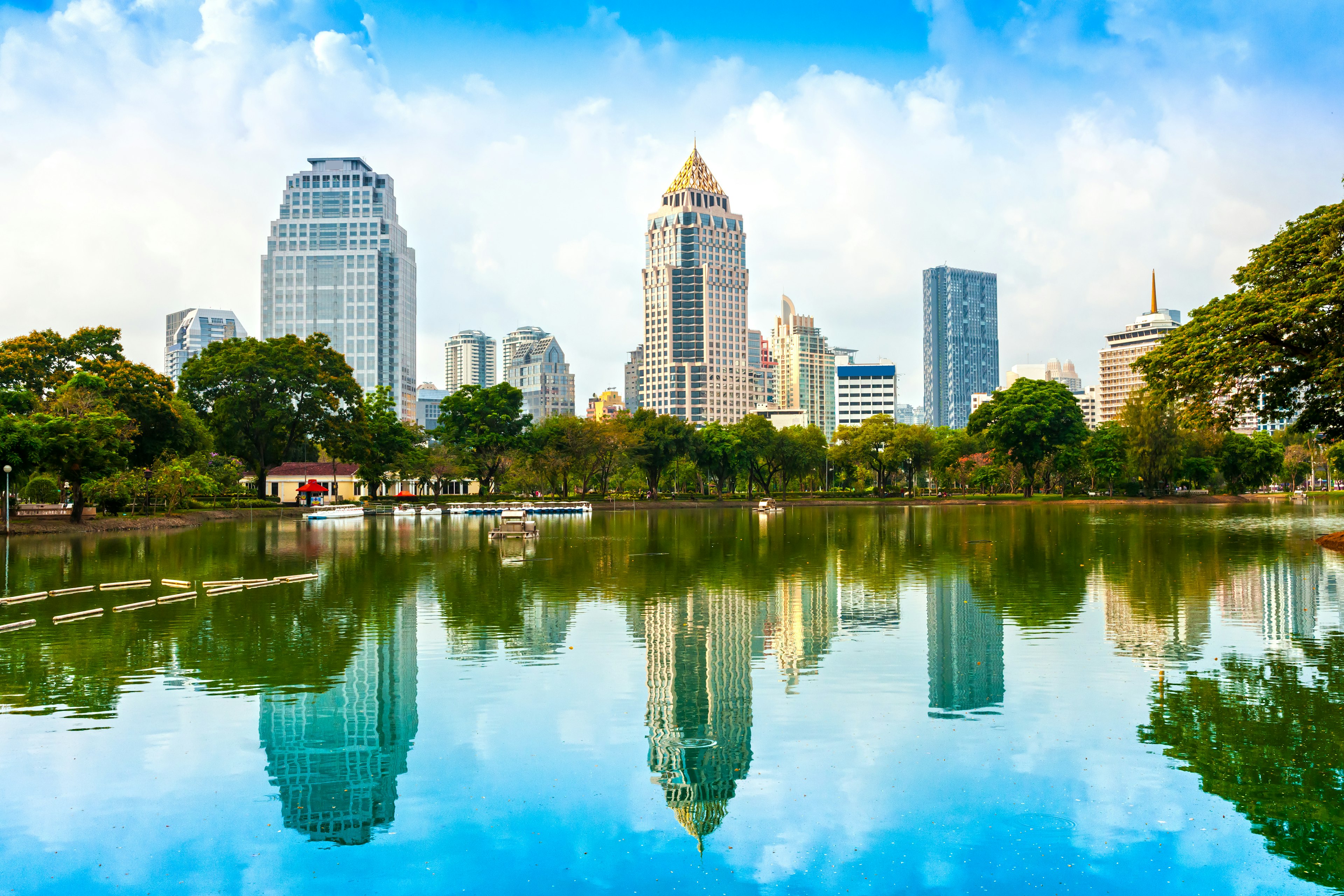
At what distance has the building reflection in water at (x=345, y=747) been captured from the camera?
8359 millimetres

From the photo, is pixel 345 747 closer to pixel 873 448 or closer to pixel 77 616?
pixel 77 616

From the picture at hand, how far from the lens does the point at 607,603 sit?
2048cm

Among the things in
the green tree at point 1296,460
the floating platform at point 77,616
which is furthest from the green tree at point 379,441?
the green tree at point 1296,460

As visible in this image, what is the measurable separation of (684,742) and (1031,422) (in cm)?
8365

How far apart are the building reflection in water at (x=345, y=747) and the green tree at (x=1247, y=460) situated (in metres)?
102

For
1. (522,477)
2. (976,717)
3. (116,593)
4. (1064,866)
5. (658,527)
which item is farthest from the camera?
(522,477)

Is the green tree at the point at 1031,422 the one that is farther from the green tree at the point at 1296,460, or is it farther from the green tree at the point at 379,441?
the green tree at the point at 379,441

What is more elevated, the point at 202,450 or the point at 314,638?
the point at 202,450

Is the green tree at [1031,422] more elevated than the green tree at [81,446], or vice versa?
the green tree at [1031,422]

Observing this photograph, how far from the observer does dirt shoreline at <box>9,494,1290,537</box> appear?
5066cm

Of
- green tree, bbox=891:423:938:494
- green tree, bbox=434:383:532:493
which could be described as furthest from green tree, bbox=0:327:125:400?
green tree, bbox=891:423:938:494

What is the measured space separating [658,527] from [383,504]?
43312 mm

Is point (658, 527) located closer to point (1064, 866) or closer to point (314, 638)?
point (314, 638)

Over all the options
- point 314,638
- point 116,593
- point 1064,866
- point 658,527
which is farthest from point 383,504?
point 1064,866
